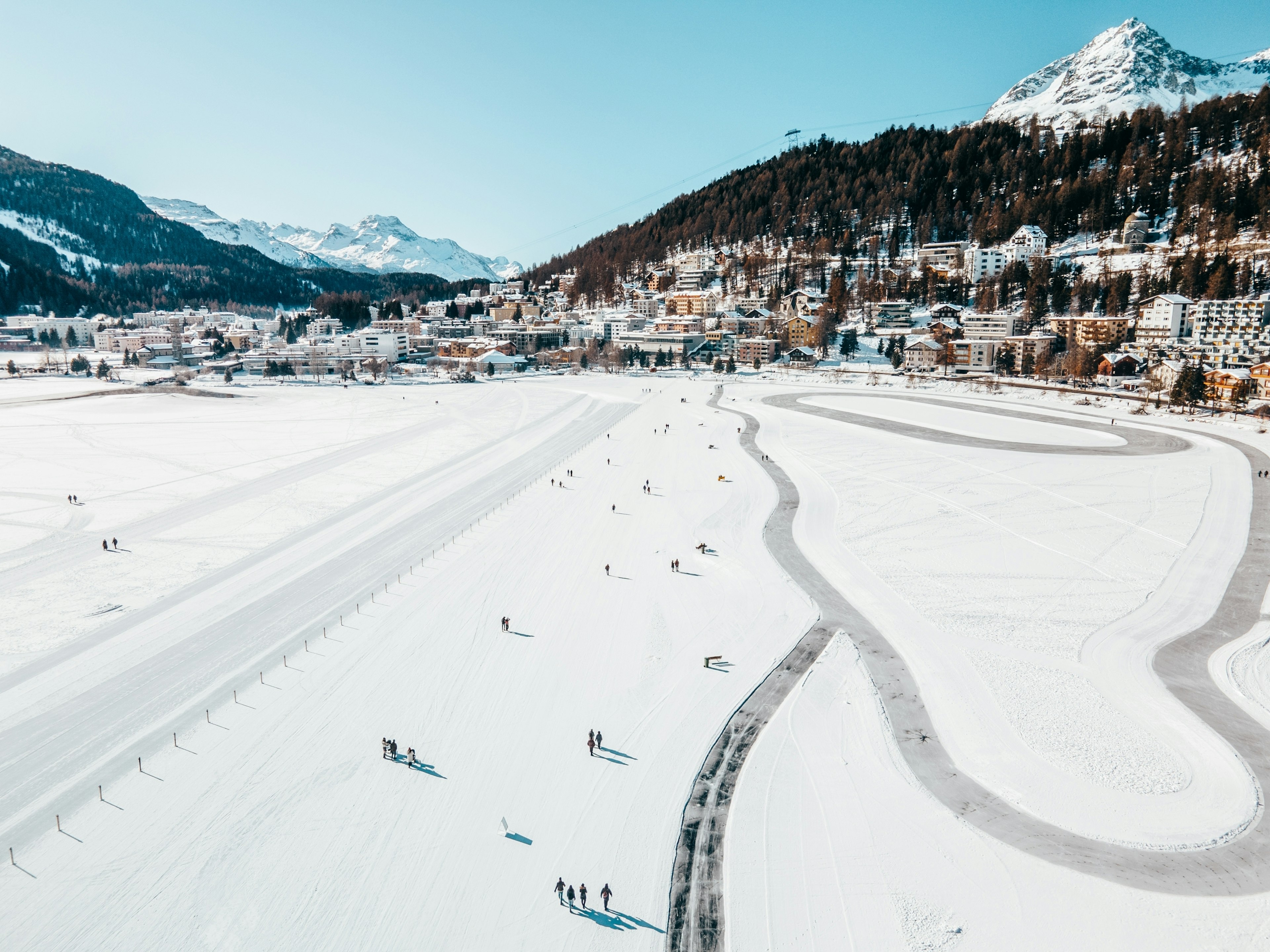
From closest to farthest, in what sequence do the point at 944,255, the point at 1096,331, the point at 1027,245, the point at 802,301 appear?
the point at 1096,331
the point at 1027,245
the point at 802,301
the point at 944,255

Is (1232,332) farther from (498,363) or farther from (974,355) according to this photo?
(498,363)

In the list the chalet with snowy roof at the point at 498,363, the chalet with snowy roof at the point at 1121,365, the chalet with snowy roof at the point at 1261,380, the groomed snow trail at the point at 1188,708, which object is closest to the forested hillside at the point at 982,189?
the chalet with snowy roof at the point at 1121,365

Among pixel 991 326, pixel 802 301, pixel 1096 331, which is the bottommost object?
pixel 1096 331

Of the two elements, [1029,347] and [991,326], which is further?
[991,326]

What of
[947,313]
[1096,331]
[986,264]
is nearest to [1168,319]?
[1096,331]

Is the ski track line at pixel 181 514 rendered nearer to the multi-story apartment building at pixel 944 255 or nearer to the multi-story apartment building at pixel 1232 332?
the multi-story apartment building at pixel 1232 332

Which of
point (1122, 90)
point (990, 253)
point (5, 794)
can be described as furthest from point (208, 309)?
point (1122, 90)

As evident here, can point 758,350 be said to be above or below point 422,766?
above
